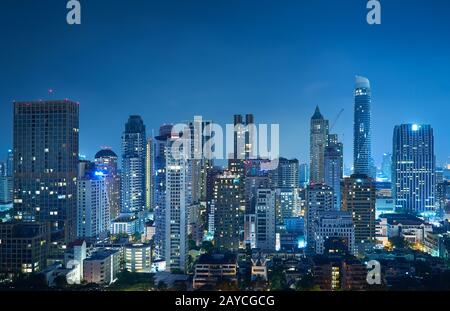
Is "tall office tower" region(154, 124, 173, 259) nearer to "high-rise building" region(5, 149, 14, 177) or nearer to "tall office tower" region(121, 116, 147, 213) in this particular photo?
"tall office tower" region(121, 116, 147, 213)

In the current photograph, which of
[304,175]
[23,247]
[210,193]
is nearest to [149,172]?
[210,193]

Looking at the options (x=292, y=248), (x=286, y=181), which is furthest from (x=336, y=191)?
(x=292, y=248)

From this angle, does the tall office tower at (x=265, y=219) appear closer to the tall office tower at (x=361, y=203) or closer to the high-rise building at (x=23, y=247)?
the tall office tower at (x=361, y=203)

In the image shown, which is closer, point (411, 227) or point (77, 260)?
point (77, 260)

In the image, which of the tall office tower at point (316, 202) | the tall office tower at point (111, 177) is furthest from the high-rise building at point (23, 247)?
the tall office tower at point (316, 202)

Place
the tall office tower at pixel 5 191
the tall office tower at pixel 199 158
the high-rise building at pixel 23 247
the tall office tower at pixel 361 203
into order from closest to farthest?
the high-rise building at pixel 23 247, the tall office tower at pixel 199 158, the tall office tower at pixel 361 203, the tall office tower at pixel 5 191
